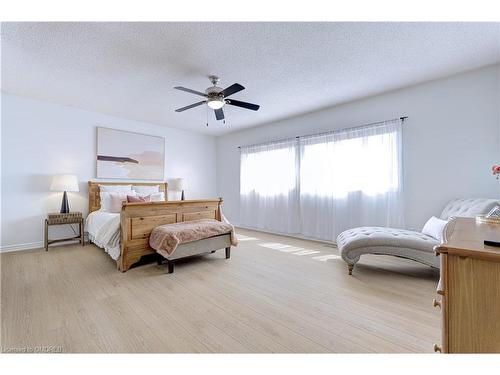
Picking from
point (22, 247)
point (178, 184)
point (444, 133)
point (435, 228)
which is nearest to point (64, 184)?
point (22, 247)

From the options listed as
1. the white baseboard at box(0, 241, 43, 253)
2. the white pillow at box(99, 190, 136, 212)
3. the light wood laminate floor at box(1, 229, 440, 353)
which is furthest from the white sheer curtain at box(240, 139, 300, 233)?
the white baseboard at box(0, 241, 43, 253)

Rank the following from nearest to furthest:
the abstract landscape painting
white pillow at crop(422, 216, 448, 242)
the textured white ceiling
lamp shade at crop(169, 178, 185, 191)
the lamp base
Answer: the textured white ceiling
white pillow at crop(422, 216, 448, 242)
the lamp base
the abstract landscape painting
lamp shade at crop(169, 178, 185, 191)

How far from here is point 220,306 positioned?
192cm

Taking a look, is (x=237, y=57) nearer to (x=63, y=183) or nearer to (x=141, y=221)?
(x=141, y=221)

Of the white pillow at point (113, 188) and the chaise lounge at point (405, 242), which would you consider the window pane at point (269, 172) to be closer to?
the chaise lounge at point (405, 242)

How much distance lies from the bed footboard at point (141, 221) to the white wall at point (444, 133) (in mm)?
3269

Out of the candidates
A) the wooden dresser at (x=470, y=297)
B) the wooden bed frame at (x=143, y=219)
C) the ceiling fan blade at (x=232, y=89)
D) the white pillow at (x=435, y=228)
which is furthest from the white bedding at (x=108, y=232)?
the white pillow at (x=435, y=228)

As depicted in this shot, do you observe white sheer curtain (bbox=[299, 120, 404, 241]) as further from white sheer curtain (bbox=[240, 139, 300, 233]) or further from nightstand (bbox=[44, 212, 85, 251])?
nightstand (bbox=[44, 212, 85, 251])

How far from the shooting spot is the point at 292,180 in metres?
4.65

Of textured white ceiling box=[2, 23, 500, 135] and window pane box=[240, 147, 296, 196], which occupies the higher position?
textured white ceiling box=[2, 23, 500, 135]

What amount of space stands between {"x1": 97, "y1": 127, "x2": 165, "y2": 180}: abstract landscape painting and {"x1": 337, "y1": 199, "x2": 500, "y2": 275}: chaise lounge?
13.9 ft

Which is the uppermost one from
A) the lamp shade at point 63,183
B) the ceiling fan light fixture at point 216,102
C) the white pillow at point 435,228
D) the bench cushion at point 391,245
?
the ceiling fan light fixture at point 216,102

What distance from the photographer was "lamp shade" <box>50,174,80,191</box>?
3.61 meters

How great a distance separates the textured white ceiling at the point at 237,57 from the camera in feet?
6.63
